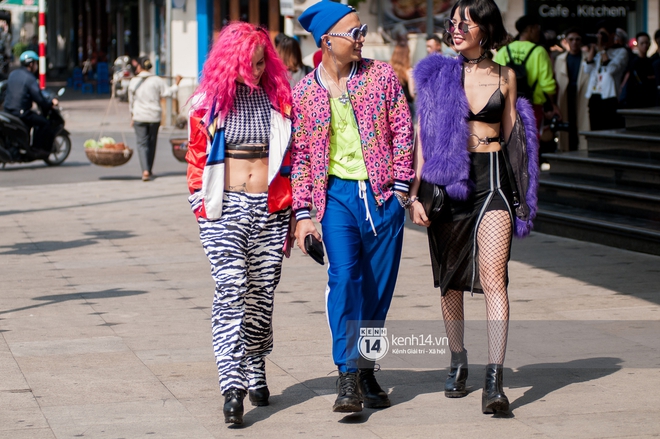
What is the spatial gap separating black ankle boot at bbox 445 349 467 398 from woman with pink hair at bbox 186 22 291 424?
38.7 inches

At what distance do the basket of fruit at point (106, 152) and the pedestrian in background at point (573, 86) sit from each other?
19.6 feet

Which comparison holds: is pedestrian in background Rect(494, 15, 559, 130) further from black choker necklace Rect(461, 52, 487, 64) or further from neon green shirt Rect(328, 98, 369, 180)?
neon green shirt Rect(328, 98, 369, 180)

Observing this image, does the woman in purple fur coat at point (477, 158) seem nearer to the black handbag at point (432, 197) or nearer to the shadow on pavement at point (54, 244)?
the black handbag at point (432, 197)

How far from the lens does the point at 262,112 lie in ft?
16.7

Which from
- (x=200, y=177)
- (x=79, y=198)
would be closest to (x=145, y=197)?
(x=79, y=198)

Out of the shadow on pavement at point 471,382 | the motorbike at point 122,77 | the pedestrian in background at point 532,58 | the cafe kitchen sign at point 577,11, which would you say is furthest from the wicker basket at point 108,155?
the motorbike at point 122,77

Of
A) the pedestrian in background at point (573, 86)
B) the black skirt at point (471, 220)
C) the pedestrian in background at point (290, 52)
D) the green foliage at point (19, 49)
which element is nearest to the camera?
the black skirt at point (471, 220)

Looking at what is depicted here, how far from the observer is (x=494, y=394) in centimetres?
494

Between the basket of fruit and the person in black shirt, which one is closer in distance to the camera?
the person in black shirt

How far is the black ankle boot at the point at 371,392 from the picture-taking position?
5141 mm

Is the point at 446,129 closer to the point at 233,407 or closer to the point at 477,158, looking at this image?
the point at 477,158

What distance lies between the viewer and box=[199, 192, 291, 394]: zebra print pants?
499cm

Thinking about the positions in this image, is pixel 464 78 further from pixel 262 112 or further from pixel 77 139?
pixel 77 139

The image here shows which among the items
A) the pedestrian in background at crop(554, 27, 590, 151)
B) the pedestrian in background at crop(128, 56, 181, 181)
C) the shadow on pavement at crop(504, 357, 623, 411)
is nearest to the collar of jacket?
the shadow on pavement at crop(504, 357, 623, 411)
